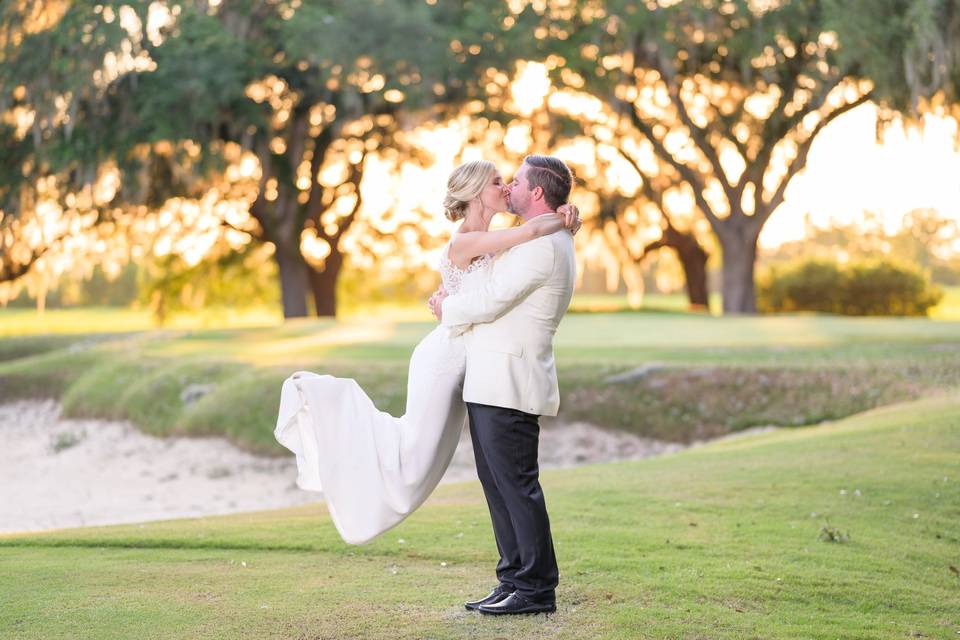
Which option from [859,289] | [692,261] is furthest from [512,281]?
[859,289]

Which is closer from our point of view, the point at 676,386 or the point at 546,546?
the point at 546,546

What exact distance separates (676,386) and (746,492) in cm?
690

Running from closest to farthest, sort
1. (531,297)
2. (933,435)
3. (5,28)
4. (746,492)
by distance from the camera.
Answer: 1. (531,297)
2. (746,492)
3. (933,435)
4. (5,28)

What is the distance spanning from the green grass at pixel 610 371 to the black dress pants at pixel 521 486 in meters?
9.92

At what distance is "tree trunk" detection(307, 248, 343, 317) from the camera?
3291 cm

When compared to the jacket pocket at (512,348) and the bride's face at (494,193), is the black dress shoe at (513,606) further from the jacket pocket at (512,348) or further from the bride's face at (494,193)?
the bride's face at (494,193)

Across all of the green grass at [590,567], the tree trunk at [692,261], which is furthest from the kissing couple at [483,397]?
the tree trunk at [692,261]

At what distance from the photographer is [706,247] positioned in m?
36.0

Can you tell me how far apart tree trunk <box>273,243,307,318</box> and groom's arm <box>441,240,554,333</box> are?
2550 cm

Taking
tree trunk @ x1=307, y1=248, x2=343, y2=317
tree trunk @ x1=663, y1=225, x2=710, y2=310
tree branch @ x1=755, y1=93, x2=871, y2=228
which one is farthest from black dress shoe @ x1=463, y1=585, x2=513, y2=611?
tree trunk @ x1=663, y1=225, x2=710, y2=310

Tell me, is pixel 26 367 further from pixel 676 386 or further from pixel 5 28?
pixel 676 386

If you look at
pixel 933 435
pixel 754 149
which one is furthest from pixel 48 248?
pixel 933 435

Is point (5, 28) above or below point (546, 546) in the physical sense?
above

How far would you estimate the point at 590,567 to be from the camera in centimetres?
683
